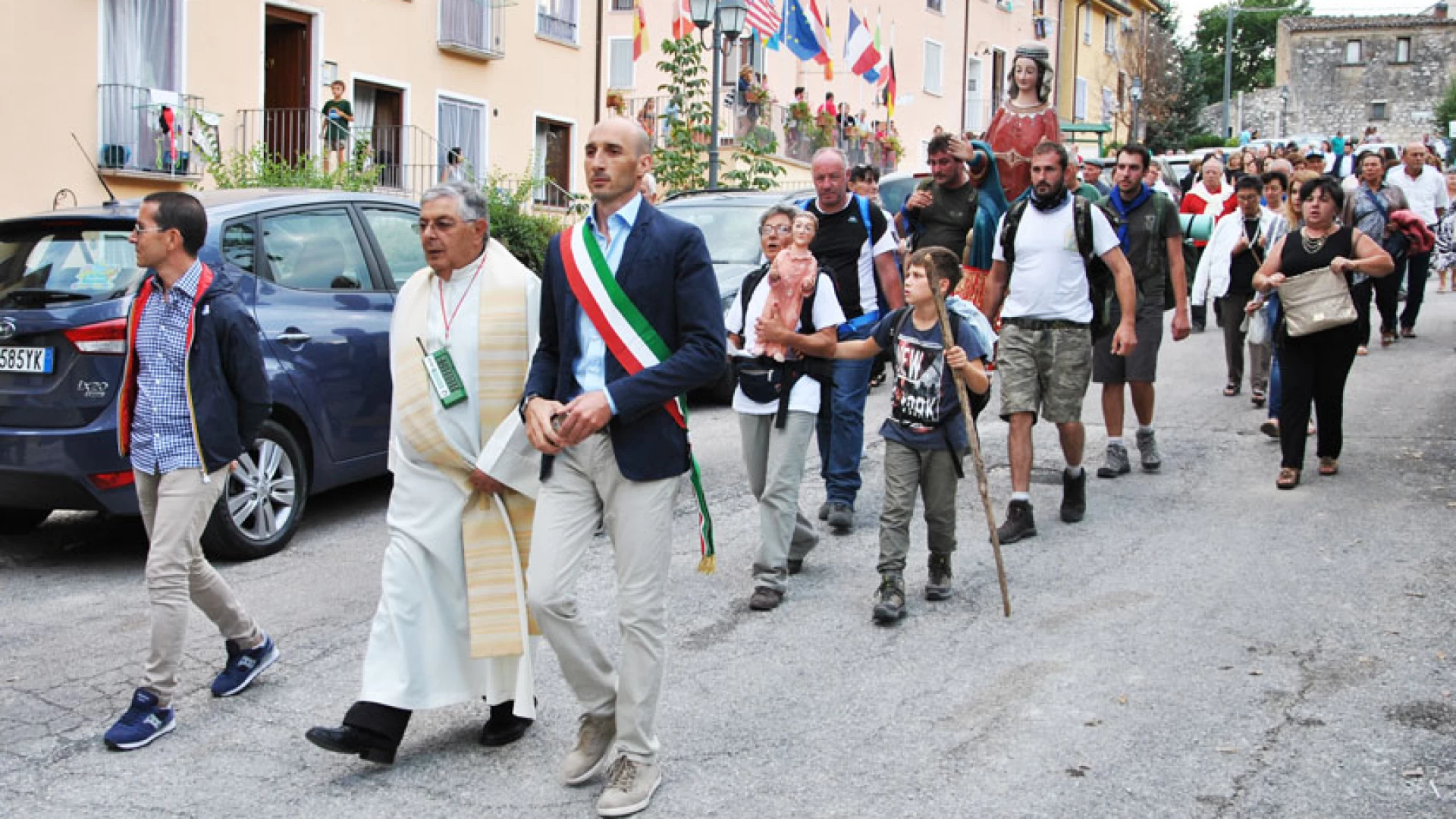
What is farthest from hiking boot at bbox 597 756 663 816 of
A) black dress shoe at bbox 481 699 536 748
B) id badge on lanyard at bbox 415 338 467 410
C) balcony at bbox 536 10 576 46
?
balcony at bbox 536 10 576 46

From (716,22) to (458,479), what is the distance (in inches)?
606

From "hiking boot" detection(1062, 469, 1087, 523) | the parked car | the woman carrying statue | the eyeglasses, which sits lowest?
"hiking boot" detection(1062, 469, 1087, 523)

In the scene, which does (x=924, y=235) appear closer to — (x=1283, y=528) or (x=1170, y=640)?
(x=1283, y=528)

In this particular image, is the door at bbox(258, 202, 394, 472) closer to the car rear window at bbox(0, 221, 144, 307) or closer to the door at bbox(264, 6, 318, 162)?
the car rear window at bbox(0, 221, 144, 307)

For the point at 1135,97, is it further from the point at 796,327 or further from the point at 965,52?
the point at 796,327

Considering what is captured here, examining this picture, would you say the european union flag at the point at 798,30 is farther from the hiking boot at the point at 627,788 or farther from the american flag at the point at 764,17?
the hiking boot at the point at 627,788

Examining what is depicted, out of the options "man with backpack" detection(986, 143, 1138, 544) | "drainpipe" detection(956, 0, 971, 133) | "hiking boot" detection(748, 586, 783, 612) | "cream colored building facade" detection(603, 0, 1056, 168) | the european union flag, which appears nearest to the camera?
"hiking boot" detection(748, 586, 783, 612)

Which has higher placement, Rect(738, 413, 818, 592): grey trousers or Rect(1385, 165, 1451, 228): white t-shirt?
Rect(1385, 165, 1451, 228): white t-shirt

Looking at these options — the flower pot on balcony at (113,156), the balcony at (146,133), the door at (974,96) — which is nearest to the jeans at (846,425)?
the balcony at (146,133)

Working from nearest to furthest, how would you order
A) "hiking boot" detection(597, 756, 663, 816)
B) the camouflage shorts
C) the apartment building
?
"hiking boot" detection(597, 756, 663, 816) < the camouflage shorts < the apartment building

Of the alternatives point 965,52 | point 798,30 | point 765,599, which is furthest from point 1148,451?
point 965,52

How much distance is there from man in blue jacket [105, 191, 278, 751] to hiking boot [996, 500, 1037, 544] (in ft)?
12.7

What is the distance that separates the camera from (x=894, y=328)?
249 inches

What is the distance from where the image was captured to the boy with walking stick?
6055 millimetres
